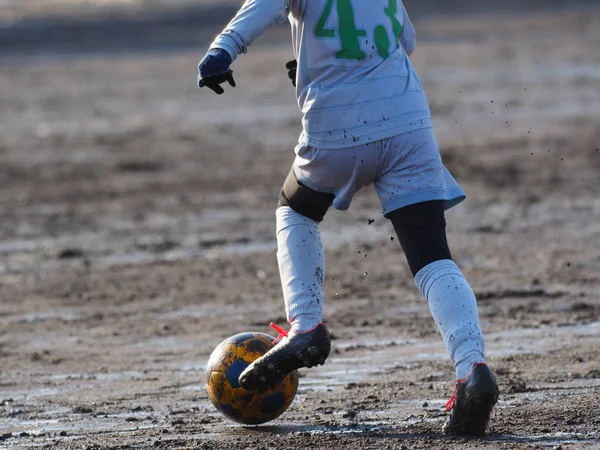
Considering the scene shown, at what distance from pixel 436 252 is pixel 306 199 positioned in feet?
2.06

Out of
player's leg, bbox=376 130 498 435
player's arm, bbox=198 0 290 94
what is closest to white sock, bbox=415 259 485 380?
player's leg, bbox=376 130 498 435

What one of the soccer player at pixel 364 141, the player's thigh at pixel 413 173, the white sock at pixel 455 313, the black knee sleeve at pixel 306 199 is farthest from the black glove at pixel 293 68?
the white sock at pixel 455 313

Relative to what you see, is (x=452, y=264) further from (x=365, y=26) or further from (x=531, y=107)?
(x=531, y=107)

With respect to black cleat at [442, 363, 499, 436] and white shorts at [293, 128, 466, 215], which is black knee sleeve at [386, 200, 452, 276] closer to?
white shorts at [293, 128, 466, 215]

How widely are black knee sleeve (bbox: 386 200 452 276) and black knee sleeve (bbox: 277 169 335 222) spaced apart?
1.25ft

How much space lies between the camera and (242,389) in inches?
221

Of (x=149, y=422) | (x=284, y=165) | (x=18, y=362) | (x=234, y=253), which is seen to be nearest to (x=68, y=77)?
(x=284, y=165)

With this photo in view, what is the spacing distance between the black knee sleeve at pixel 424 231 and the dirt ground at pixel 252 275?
734 mm

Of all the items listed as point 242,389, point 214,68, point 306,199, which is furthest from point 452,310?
point 214,68

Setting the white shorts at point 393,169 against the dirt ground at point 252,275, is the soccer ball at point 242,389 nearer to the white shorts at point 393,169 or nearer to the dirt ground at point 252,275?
the dirt ground at point 252,275

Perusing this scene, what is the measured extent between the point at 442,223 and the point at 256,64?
71.7 ft

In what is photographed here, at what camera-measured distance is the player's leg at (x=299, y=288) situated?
17.5 ft

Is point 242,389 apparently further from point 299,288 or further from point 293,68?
point 293,68

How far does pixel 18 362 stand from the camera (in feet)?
24.4
